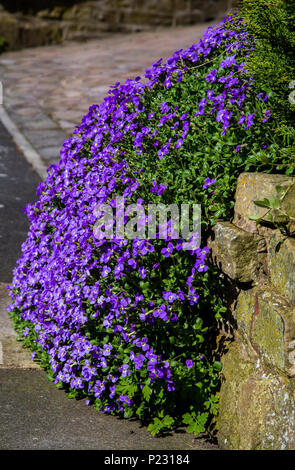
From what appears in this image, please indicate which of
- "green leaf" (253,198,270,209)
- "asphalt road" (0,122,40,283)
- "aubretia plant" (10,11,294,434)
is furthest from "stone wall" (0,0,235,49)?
"green leaf" (253,198,270,209)

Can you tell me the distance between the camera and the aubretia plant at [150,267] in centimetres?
302

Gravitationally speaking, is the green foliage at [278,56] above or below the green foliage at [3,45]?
above

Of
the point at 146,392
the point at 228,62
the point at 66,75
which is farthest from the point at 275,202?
the point at 66,75

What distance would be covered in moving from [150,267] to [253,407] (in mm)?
819

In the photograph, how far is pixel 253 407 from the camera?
2789 millimetres

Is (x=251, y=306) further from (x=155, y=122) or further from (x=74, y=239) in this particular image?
(x=155, y=122)

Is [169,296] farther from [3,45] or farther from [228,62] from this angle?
[3,45]

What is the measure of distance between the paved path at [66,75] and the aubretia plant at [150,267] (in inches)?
147

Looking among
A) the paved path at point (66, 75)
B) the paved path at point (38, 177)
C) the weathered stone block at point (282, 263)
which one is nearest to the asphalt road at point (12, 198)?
the paved path at point (38, 177)

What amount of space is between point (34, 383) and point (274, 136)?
1.89 m

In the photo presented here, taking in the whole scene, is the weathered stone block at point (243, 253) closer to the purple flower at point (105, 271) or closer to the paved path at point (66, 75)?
the purple flower at point (105, 271)

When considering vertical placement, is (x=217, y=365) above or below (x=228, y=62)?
below
